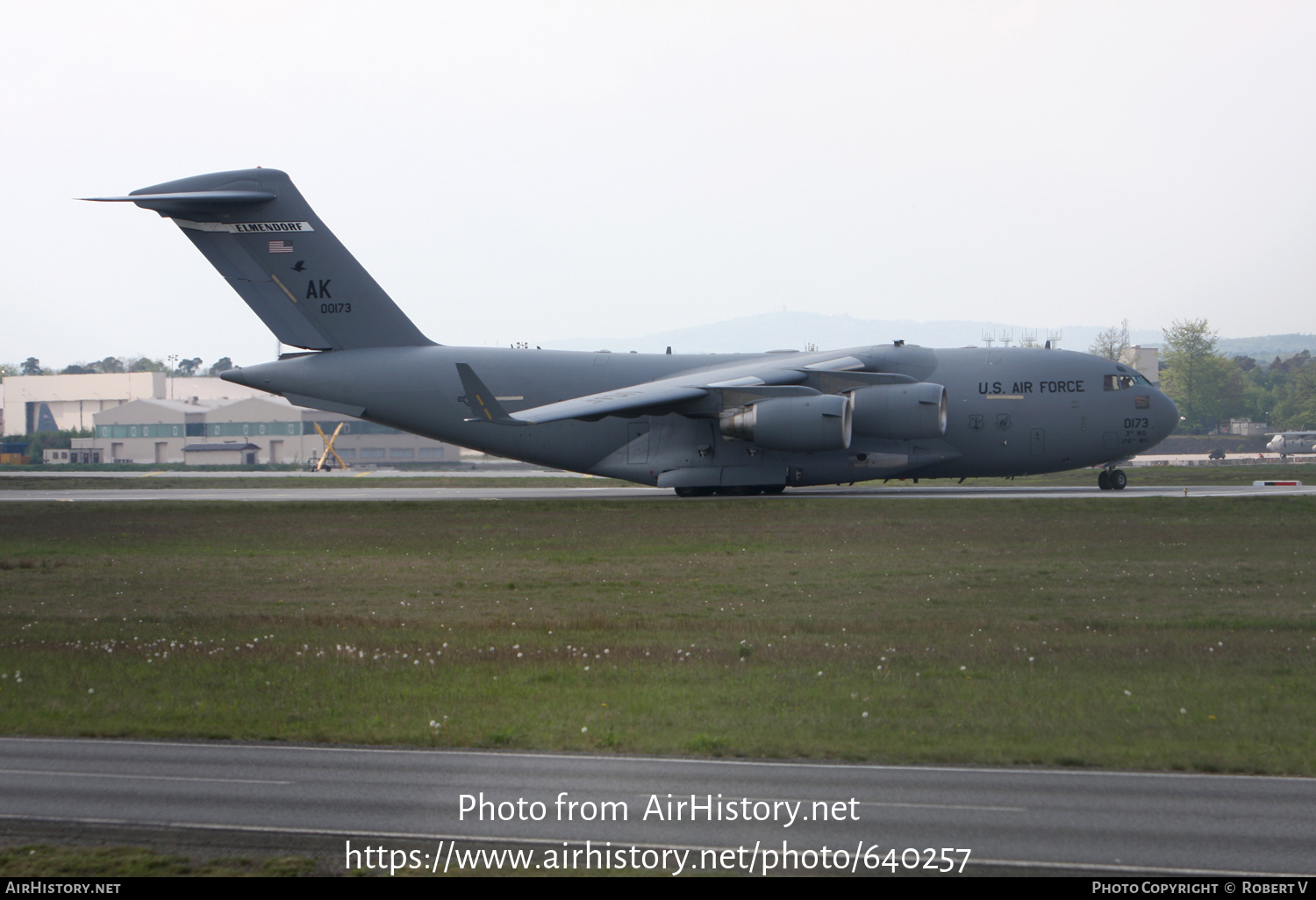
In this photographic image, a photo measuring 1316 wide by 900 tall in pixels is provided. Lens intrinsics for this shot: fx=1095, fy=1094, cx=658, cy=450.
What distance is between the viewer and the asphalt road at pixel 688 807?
262 inches

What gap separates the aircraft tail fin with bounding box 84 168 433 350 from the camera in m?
33.0

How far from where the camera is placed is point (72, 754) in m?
9.02

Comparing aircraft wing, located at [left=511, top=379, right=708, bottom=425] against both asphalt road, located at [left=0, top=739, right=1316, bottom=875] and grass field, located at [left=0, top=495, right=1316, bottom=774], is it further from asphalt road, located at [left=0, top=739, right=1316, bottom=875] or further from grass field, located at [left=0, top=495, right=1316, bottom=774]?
asphalt road, located at [left=0, top=739, right=1316, bottom=875]

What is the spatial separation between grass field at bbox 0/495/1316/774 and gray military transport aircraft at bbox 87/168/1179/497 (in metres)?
6.78

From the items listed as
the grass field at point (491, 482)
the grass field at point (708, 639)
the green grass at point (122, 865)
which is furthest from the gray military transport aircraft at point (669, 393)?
the green grass at point (122, 865)

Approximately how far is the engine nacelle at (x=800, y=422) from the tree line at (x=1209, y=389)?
286ft

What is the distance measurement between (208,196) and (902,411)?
21239 mm

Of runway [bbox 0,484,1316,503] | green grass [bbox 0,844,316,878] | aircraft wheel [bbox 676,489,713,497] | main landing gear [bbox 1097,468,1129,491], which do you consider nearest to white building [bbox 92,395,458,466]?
runway [bbox 0,484,1316,503]

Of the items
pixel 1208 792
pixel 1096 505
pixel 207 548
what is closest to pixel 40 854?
pixel 1208 792

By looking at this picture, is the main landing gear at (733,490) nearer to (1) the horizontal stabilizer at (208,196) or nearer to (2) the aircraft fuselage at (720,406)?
(2) the aircraft fuselage at (720,406)

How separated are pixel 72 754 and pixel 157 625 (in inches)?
230

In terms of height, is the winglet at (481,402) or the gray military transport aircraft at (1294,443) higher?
the winglet at (481,402)

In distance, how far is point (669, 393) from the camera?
30469 mm
